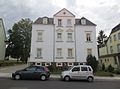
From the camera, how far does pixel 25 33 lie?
6831 centimetres

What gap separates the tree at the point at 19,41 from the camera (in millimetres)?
66562

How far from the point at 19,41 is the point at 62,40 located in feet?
104

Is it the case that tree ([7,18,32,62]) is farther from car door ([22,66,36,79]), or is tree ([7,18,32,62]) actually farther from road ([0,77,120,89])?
road ([0,77,120,89])

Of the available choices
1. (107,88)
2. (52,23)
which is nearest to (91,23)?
(52,23)

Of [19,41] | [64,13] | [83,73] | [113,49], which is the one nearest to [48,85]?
[83,73]

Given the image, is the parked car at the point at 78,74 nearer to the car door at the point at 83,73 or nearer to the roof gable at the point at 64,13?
the car door at the point at 83,73

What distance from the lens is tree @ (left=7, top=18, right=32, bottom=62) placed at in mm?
66562

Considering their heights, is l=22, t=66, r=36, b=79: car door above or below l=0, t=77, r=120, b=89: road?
above

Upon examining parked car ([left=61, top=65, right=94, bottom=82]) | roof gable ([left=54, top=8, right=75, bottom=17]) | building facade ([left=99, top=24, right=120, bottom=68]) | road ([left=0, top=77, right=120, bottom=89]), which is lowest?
road ([left=0, top=77, right=120, bottom=89])

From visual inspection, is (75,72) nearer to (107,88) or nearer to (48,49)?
(107,88)

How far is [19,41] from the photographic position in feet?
219

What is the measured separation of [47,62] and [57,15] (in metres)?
9.34

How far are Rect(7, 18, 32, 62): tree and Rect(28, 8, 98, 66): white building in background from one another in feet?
94.9

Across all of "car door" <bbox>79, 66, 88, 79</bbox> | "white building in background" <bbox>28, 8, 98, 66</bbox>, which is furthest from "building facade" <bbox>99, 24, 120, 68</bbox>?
"car door" <bbox>79, 66, 88, 79</bbox>
